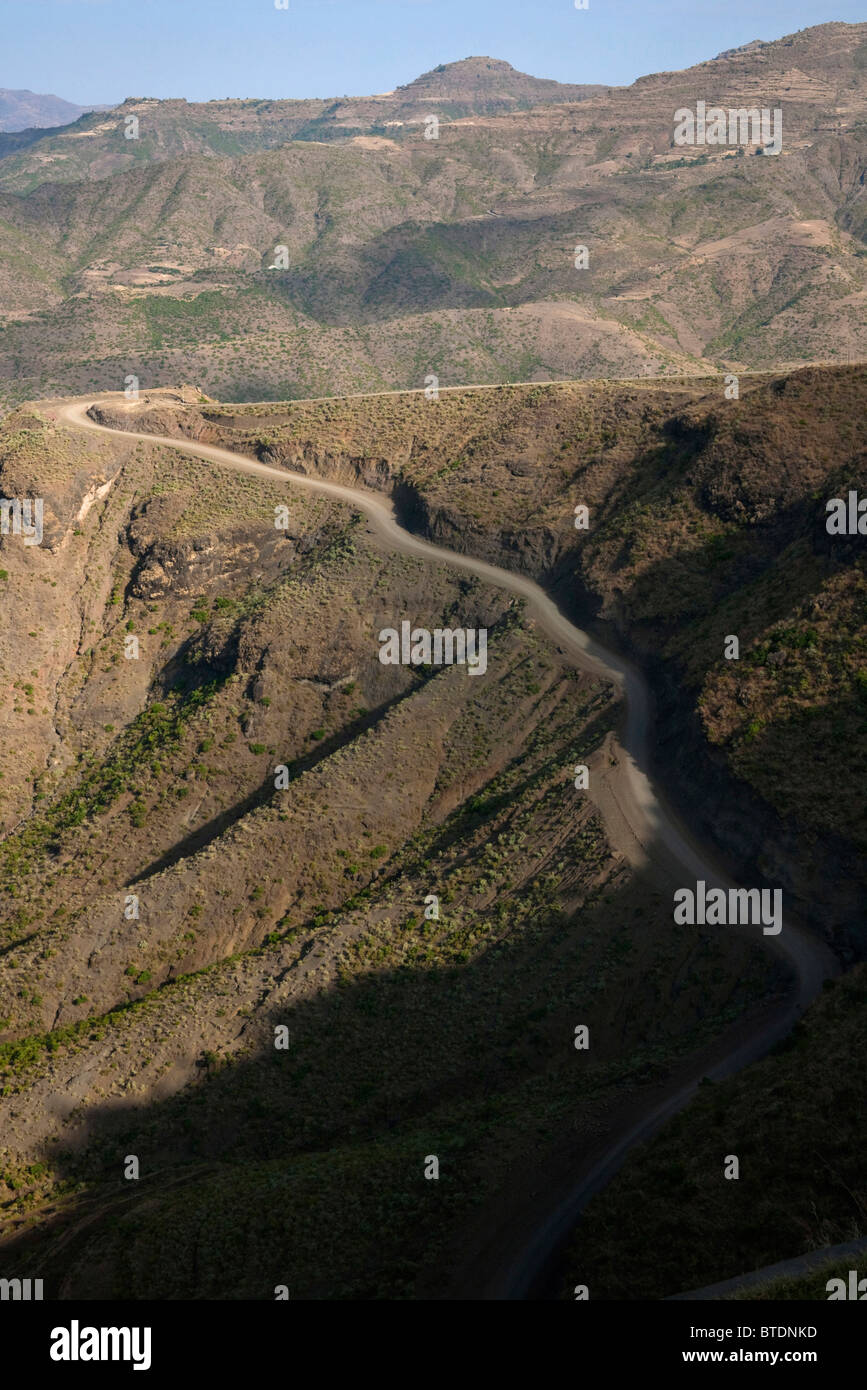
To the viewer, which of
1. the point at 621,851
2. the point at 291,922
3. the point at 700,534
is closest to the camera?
the point at 621,851

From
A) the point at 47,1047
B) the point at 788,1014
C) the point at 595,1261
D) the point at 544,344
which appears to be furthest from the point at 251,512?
the point at 544,344

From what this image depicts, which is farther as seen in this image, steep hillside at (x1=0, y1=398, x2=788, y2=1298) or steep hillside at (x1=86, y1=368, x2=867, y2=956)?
steep hillside at (x1=86, y1=368, x2=867, y2=956)

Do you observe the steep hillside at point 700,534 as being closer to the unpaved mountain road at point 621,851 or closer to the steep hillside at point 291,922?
the unpaved mountain road at point 621,851

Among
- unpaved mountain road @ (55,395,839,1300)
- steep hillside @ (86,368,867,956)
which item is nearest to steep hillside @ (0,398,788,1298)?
unpaved mountain road @ (55,395,839,1300)

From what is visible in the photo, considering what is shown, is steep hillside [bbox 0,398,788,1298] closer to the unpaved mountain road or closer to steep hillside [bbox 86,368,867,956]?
the unpaved mountain road

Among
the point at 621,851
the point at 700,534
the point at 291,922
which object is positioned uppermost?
the point at 700,534

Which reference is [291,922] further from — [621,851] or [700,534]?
[700,534]

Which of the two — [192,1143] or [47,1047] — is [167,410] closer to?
[47,1047]

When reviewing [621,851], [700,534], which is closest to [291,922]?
[621,851]

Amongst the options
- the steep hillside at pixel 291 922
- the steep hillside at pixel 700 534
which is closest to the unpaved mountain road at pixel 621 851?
the steep hillside at pixel 291 922
